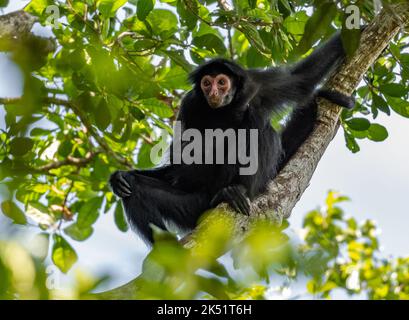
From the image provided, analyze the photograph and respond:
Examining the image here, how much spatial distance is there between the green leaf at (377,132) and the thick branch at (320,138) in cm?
46

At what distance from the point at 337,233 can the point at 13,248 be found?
11017mm

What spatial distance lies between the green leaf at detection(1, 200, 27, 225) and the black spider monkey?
4.22 metres

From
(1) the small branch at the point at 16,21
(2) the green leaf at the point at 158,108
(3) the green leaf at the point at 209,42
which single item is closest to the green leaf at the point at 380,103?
(3) the green leaf at the point at 209,42

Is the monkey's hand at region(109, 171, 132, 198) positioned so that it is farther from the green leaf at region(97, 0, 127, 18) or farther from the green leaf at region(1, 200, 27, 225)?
the green leaf at region(1, 200, 27, 225)

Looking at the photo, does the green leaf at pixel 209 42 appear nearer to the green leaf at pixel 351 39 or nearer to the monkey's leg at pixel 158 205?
the monkey's leg at pixel 158 205

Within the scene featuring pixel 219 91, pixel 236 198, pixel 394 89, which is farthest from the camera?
pixel 219 91

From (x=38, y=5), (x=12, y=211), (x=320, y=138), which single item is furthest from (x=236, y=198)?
(x=12, y=211)

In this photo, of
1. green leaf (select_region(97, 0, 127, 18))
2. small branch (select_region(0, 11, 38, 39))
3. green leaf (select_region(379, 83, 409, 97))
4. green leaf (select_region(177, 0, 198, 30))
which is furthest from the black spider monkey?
small branch (select_region(0, 11, 38, 39))

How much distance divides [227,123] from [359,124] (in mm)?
1472

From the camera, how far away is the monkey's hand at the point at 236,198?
4.52 meters

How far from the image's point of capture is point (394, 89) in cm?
578

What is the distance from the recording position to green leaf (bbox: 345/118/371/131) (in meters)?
5.98

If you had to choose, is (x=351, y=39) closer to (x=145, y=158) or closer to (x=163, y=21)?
(x=163, y=21)
